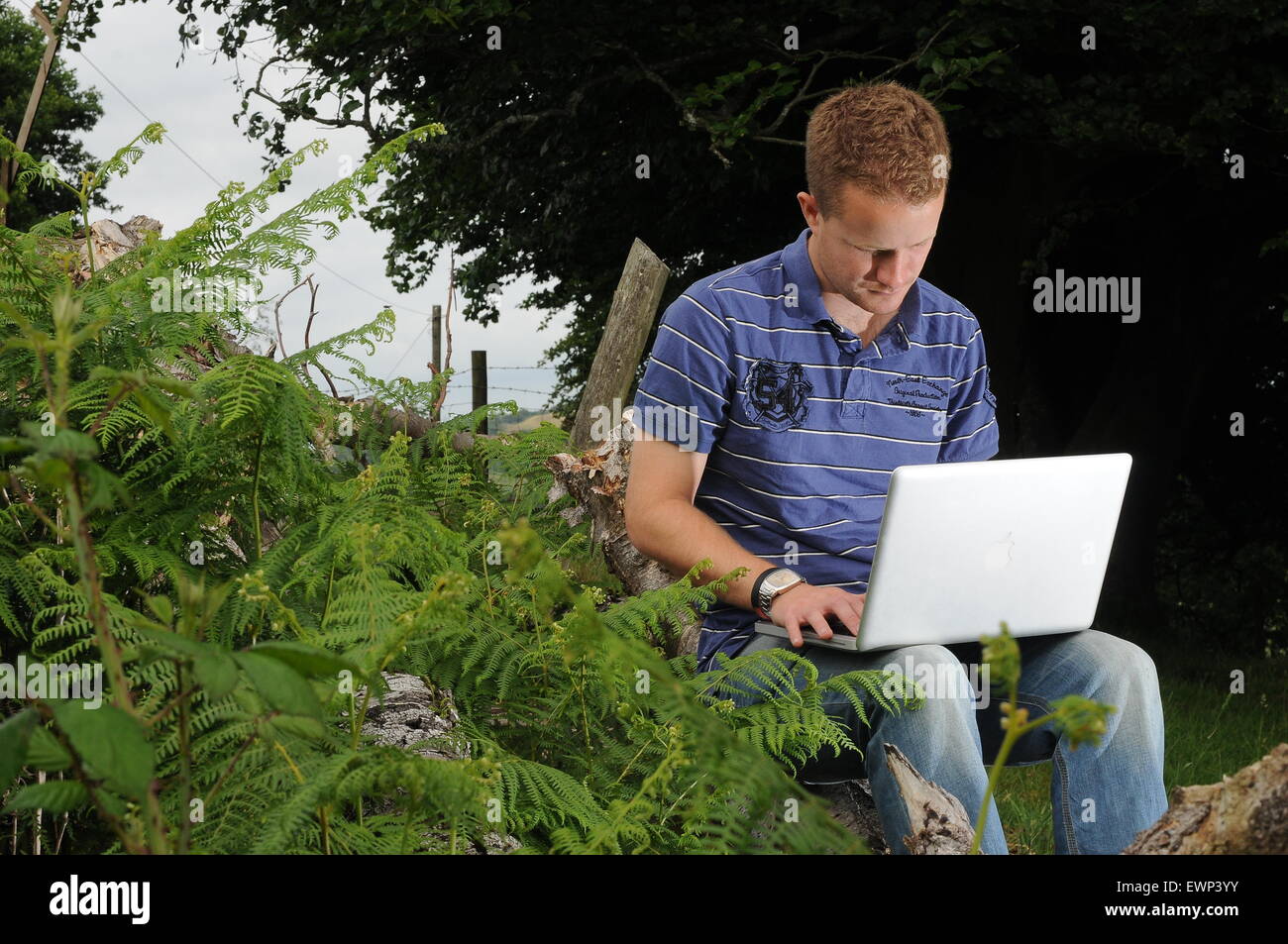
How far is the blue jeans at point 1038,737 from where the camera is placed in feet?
7.98

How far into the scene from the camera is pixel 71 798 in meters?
0.80

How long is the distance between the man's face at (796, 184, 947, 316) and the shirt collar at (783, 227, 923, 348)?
0.13 ft

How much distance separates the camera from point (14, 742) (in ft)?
2.56

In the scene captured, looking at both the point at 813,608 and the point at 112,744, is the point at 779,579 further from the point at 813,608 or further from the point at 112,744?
the point at 112,744

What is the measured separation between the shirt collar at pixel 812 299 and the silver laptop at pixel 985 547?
871 mm

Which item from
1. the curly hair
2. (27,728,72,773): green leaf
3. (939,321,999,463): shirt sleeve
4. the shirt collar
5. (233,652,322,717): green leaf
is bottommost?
(27,728,72,773): green leaf

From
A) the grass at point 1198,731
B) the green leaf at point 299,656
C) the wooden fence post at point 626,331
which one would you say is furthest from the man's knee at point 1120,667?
the wooden fence post at point 626,331

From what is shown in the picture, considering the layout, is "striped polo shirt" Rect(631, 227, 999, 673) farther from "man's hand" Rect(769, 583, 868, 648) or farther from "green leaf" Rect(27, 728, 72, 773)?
"green leaf" Rect(27, 728, 72, 773)

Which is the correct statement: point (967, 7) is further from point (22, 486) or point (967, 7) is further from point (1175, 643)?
point (22, 486)

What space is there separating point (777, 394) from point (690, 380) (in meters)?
0.25

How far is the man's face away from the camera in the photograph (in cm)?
296

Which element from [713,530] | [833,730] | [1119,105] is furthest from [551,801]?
[1119,105]

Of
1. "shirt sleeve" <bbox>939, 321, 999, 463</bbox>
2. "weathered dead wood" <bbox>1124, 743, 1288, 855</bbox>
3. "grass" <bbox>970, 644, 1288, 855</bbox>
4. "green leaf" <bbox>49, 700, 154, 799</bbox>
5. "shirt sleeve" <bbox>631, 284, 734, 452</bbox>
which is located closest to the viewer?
"green leaf" <bbox>49, 700, 154, 799</bbox>

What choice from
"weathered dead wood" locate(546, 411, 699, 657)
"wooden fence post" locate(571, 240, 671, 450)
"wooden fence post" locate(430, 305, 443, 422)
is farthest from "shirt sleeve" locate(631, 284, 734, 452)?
"wooden fence post" locate(430, 305, 443, 422)
